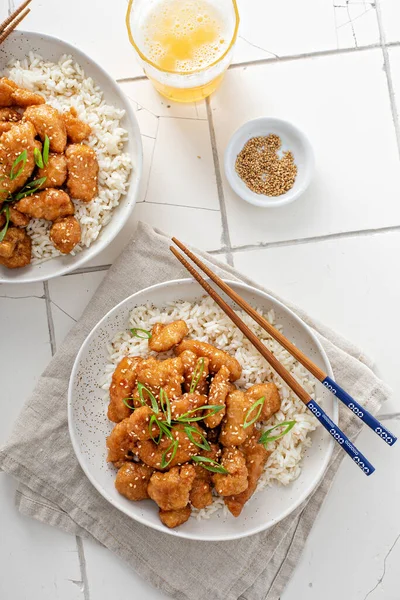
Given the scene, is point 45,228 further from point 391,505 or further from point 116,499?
point 391,505

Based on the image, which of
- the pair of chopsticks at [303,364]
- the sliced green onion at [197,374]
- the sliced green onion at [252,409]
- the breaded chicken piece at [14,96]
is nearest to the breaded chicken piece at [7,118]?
the breaded chicken piece at [14,96]

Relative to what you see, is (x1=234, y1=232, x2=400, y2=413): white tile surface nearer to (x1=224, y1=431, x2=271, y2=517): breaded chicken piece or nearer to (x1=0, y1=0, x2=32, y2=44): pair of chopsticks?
(x1=224, y1=431, x2=271, y2=517): breaded chicken piece

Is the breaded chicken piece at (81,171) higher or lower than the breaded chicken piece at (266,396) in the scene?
higher

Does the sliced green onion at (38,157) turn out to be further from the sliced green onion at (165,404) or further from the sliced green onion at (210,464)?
the sliced green onion at (210,464)

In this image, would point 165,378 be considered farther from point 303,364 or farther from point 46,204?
point 46,204

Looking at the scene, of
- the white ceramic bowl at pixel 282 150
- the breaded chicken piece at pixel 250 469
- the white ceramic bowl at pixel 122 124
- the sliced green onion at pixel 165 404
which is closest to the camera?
the sliced green onion at pixel 165 404

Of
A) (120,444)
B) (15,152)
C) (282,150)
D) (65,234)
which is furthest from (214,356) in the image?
(15,152)

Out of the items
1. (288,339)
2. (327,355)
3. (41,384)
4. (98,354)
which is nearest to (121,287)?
(98,354)

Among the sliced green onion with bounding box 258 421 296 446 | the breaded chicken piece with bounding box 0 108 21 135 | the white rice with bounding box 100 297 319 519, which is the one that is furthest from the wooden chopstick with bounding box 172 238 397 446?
the breaded chicken piece with bounding box 0 108 21 135
